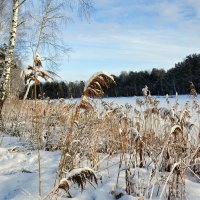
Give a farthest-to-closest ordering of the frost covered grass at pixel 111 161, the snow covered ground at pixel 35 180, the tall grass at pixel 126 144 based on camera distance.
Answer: the snow covered ground at pixel 35 180 < the frost covered grass at pixel 111 161 < the tall grass at pixel 126 144

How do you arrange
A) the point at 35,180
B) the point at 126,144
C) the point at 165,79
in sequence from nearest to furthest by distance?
1. the point at 126,144
2. the point at 35,180
3. the point at 165,79

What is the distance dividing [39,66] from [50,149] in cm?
352

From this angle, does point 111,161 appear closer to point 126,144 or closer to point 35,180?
point 126,144

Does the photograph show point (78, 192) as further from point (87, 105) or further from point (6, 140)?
point (6, 140)

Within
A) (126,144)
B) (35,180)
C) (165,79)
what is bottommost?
(35,180)

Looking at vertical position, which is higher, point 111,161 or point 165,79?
point 165,79

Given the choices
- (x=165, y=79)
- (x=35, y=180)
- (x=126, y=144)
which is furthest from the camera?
(x=165, y=79)

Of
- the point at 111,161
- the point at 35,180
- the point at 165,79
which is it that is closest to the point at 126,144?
the point at 111,161

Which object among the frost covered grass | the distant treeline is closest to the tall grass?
the frost covered grass

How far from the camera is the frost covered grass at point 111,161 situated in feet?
8.84

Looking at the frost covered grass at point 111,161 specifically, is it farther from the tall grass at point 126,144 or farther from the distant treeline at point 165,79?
the distant treeline at point 165,79

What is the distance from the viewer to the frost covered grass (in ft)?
8.84

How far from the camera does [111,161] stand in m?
3.74

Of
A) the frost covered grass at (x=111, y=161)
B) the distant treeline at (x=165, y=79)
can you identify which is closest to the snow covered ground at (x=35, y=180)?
the frost covered grass at (x=111, y=161)
